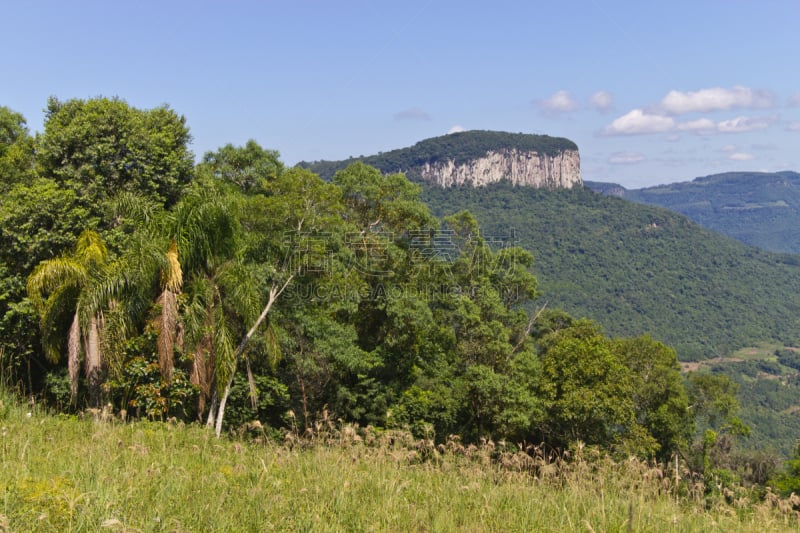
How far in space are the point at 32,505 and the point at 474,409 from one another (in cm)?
1608

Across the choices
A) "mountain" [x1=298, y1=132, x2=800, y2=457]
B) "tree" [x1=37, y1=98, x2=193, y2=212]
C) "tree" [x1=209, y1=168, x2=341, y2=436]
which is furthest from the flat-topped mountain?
"tree" [x1=37, y1=98, x2=193, y2=212]

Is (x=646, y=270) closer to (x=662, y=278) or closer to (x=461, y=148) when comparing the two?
(x=662, y=278)

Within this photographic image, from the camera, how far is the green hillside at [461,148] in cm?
16875

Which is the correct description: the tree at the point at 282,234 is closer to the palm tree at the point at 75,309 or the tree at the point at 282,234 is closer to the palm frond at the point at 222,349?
the palm frond at the point at 222,349

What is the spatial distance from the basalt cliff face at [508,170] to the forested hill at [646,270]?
7.89 m

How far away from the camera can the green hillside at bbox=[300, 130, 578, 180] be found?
554 feet

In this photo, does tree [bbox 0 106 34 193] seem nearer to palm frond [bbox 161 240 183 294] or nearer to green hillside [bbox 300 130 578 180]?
palm frond [bbox 161 240 183 294]

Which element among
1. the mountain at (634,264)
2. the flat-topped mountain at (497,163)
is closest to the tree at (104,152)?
the mountain at (634,264)

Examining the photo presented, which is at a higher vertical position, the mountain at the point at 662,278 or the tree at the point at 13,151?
the tree at the point at 13,151

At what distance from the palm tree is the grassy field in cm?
258

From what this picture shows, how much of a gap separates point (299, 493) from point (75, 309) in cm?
617

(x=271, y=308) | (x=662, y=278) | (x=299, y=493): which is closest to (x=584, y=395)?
(x=271, y=308)

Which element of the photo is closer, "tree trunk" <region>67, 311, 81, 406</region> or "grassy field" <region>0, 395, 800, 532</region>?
"grassy field" <region>0, 395, 800, 532</region>

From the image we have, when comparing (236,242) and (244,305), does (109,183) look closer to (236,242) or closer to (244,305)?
(236,242)
